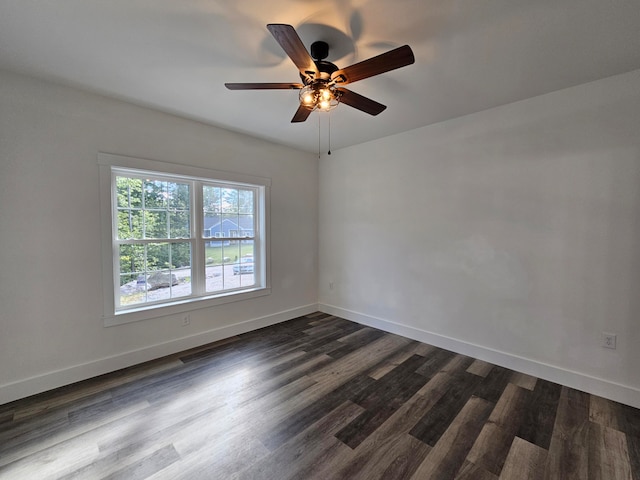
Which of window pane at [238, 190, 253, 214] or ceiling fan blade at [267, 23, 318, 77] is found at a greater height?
ceiling fan blade at [267, 23, 318, 77]

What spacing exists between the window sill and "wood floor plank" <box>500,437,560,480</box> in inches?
117

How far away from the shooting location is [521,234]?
264 cm

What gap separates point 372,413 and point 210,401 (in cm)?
128

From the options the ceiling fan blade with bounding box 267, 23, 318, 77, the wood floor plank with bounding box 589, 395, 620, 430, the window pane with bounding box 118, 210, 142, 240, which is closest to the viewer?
the ceiling fan blade with bounding box 267, 23, 318, 77

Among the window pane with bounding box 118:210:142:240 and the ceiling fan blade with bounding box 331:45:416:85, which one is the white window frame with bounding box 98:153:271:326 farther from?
the ceiling fan blade with bounding box 331:45:416:85

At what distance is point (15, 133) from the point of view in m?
2.16

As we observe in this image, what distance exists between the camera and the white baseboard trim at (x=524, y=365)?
2203 mm

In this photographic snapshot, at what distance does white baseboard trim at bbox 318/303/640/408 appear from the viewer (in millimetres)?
2203

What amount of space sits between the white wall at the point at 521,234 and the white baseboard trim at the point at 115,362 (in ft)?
6.06

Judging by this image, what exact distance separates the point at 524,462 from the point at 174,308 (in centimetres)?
322

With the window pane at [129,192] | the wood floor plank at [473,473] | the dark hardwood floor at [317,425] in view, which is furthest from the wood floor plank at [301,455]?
the window pane at [129,192]

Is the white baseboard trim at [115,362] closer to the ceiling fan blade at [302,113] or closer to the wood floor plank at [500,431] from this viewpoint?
the ceiling fan blade at [302,113]

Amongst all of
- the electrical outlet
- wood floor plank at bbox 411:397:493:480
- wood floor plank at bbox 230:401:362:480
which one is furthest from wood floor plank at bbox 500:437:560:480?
the electrical outlet

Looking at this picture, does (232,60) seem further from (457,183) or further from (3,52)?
(457,183)
